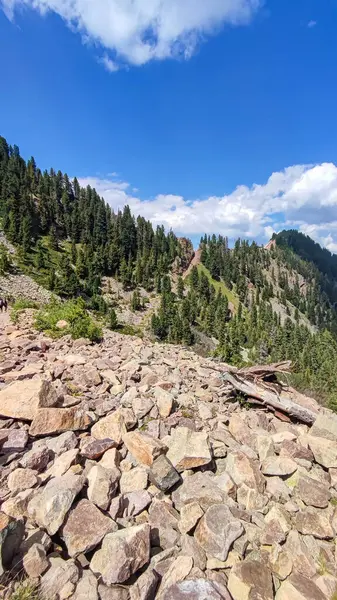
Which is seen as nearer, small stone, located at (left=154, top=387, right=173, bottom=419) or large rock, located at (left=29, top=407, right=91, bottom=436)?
large rock, located at (left=29, top=407, right=91, bottom=436)

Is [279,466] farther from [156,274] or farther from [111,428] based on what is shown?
[156,274]

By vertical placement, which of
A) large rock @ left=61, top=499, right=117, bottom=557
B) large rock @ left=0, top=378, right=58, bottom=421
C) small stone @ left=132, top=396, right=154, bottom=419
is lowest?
large rock @ left=61, top=499, right=117, bottom=557

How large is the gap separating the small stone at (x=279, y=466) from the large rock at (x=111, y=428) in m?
2.95

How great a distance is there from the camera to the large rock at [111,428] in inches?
222

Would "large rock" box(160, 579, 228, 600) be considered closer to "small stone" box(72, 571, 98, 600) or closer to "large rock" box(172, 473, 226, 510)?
"small stone" box(72, 571, 98, 600)

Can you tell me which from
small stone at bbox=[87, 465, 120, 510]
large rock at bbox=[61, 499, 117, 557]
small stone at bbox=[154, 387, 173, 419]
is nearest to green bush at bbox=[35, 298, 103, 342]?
small stone at bbox=[154, 387, 173, 419]

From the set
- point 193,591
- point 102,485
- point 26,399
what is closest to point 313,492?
point 193,591

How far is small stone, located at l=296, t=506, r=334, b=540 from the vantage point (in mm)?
4316

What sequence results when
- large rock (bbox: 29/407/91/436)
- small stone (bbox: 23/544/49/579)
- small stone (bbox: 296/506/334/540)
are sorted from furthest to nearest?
1. large rock (bbox: 29/407/91/436)
2. small stone (bbox: 296/506/334/540)
3. small stone (bbox: 23/544/49/579)

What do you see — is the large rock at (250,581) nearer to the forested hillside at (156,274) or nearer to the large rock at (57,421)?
the large rock at (57,421)

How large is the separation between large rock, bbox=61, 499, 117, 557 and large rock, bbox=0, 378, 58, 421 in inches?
95.9

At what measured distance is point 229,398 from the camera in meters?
8.46

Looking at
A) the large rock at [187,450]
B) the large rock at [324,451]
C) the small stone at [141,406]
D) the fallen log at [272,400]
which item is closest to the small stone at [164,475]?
the large rock at [187,450]

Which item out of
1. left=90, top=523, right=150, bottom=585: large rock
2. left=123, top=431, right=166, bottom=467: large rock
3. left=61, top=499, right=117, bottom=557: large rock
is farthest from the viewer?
left=123, top=431, right=166, bottom=467: large rock
